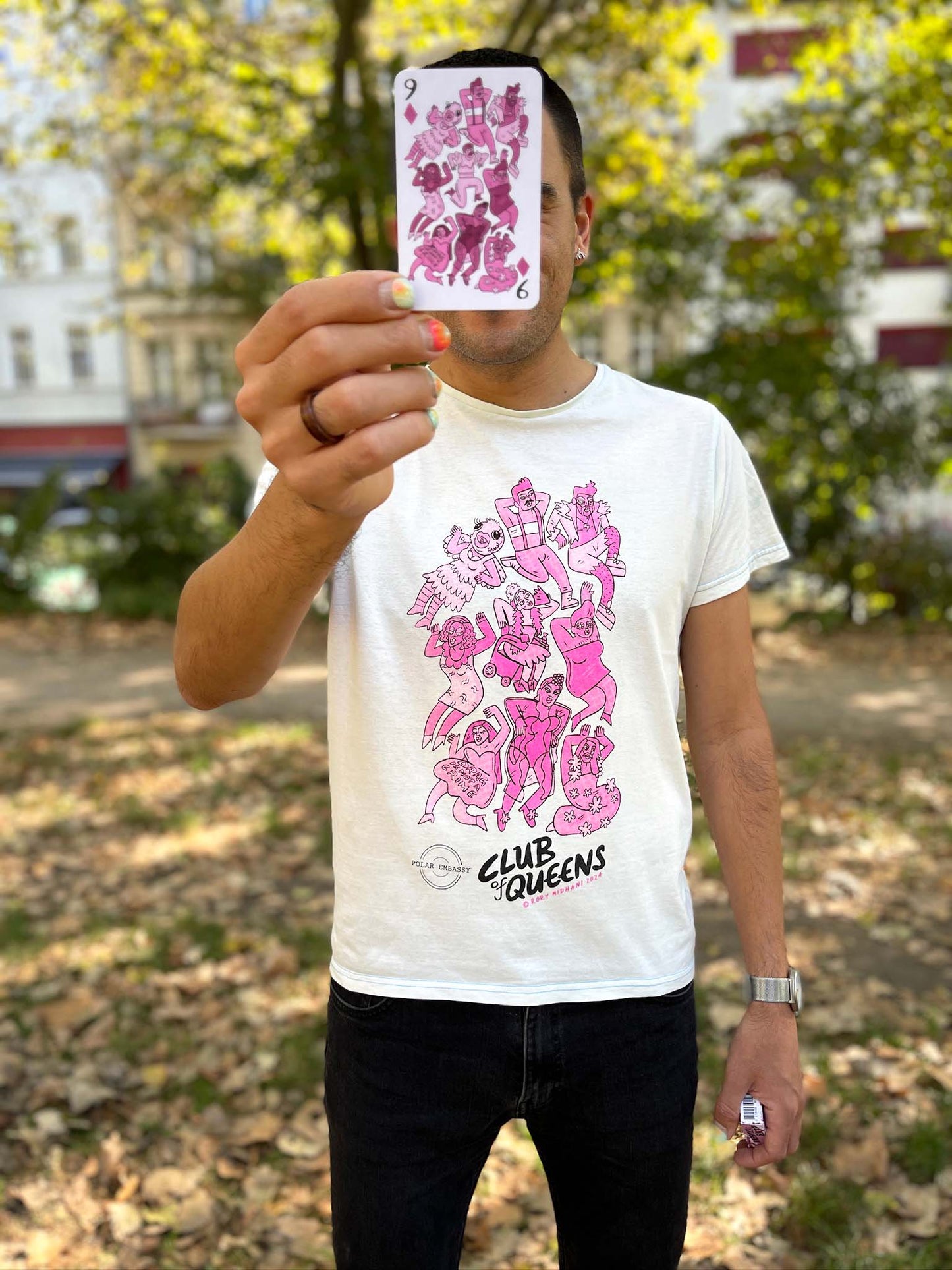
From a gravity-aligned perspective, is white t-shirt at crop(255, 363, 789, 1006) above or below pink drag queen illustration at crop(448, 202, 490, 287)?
below

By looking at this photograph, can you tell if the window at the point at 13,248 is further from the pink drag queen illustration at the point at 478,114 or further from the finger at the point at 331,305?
the finger at the point at 331,305

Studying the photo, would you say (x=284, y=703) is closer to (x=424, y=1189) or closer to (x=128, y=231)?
(x=424, y=1189)

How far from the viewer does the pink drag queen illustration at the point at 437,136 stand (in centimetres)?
135

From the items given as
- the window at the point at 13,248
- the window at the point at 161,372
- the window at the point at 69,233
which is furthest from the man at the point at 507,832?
the window at the point at 161,372

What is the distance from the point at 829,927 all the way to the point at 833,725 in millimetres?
3107

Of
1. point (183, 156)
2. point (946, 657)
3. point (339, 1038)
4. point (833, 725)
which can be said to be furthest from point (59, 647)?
point (339, 1038)

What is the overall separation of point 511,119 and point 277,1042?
3.09 m

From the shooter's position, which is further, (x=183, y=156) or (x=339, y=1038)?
(x=183, y=156)

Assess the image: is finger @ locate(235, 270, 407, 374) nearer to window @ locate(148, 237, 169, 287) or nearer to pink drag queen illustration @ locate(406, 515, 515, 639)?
pink drag queen illustration @ locate(406, 515, 515, 639)

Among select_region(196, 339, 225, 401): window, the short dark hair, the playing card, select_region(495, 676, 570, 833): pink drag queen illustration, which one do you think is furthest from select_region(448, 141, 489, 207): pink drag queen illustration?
select_region(196, 339, 225, 401): window

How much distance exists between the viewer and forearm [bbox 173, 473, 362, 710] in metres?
1.36

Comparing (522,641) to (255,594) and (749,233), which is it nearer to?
(255,594)

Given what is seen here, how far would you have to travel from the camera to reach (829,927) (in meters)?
4.30

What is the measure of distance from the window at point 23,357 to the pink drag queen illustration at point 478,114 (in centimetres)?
3210
